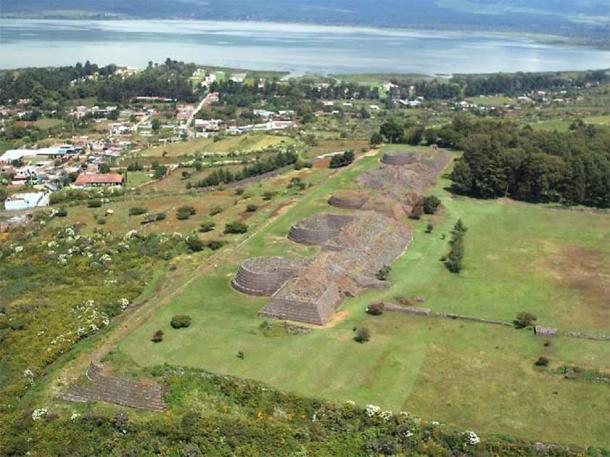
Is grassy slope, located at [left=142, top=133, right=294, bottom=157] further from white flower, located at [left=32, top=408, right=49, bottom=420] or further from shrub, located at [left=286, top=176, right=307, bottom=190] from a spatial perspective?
white flower, located at [left=32, top=408, right=49, bottom=420]

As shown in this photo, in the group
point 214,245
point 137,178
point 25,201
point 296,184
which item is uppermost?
point 214,245

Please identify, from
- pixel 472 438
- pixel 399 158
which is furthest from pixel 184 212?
pixel 472 438

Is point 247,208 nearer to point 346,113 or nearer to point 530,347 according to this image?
point 530,347

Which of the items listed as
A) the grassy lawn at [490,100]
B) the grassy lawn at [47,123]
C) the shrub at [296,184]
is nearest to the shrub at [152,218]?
the shrub at [296,184]

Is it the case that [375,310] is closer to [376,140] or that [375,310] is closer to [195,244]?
[195,244]

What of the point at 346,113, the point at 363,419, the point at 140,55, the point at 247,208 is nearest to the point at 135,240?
the point at 247,208
